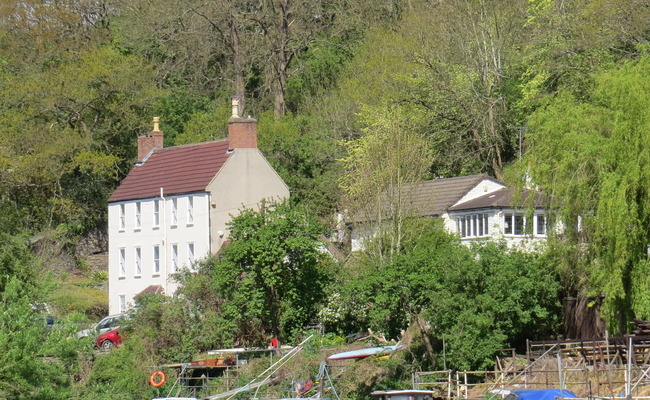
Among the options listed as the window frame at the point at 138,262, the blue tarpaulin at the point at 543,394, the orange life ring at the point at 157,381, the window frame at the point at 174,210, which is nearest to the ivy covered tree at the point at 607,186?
the blue tarpaulin at the point at 543,394

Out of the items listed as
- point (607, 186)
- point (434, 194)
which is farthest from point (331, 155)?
point (607, 186)

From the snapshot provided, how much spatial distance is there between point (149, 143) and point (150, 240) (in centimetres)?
794

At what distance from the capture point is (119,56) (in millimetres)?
78750

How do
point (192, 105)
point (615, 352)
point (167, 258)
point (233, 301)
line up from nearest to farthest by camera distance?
point (615, 352)
point (233, 301)
point (167, 258)
point (192, 105)

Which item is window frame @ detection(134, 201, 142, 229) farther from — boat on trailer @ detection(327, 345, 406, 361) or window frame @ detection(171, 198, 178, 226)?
boat on trailer @ detection(327, 345, 406, 361)

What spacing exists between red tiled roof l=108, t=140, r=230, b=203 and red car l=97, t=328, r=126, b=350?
32.7 feet

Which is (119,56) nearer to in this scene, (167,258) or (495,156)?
(167,258)

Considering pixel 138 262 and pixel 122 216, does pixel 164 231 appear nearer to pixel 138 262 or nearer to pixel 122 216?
A: pixel 138 262

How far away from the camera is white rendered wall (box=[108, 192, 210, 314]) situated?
6350 cm

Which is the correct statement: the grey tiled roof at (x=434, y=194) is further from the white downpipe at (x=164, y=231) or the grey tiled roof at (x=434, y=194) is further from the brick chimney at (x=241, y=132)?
the white downpipe at (x=164, y=231)

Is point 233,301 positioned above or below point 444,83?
below

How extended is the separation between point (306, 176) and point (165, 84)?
59.8ft

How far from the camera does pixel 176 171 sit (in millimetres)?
67312

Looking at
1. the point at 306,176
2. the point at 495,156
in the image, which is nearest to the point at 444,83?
the point at 495,156
